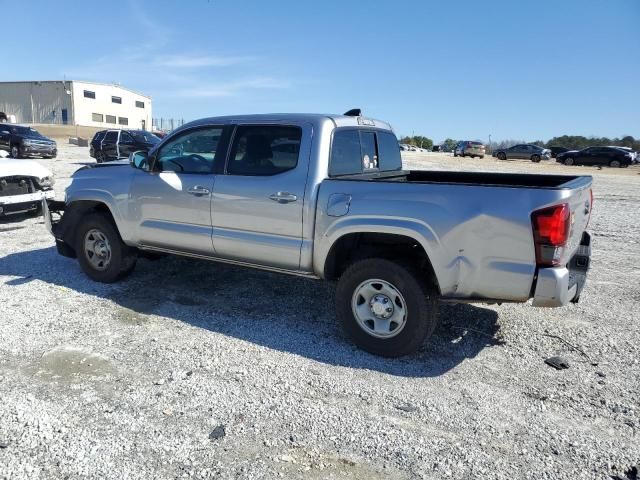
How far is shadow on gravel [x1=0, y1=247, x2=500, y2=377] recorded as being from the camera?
4.03 m

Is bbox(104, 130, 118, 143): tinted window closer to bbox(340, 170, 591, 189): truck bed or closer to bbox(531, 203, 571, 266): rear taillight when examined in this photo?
bbox(340, 170, 591, 189): truck bed

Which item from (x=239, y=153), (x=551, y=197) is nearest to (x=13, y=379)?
(x=239, y=153)

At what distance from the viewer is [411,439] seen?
2.89 meters

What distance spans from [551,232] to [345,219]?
1.50 metres

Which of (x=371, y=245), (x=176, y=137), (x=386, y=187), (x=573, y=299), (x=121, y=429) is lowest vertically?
(x=121, y=429)

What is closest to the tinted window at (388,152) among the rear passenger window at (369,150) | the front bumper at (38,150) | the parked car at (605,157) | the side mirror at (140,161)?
the rear passenger window at (369,150)

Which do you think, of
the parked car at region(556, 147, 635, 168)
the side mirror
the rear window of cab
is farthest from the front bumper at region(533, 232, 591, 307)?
the parked car at region(556, 147, 635, 168)

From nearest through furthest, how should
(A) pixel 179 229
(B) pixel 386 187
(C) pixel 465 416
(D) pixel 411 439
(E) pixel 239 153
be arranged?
(D) pixel 411 439 < (C) pixel 465 416 < (B) pixel 386 187 < (E) pixel 239 153 < (A) pixel 179 229

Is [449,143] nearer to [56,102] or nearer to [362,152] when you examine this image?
[56,102]

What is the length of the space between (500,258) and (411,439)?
1378 millimetres

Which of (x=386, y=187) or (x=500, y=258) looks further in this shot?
(x=386, y=187)

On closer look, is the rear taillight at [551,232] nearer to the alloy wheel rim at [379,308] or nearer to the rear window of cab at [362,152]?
the alloy wheel rim at [379,308]

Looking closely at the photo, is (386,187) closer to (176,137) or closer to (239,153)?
(239,153)

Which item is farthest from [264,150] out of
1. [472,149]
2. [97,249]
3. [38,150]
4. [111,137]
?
[472,149]
